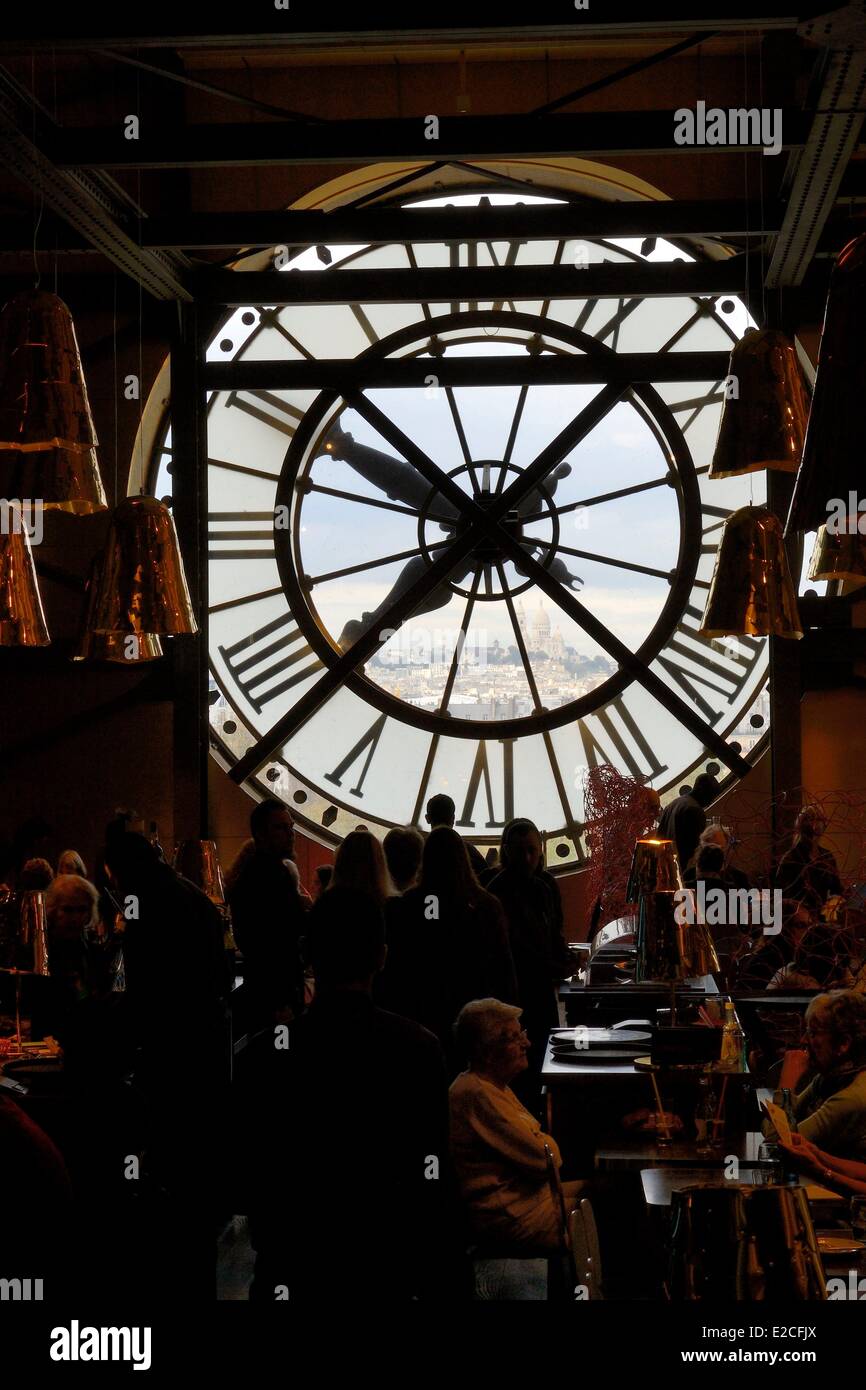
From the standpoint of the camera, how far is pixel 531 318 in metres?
8.46

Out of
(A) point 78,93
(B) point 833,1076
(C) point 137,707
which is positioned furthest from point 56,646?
(B) point 833,1076

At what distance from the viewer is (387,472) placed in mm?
8336

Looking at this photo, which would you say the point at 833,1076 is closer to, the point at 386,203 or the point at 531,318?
the point at 531,318

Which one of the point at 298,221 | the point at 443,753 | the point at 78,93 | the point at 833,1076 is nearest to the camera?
the point at 833,1076

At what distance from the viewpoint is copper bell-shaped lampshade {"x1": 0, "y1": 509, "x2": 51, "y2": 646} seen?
3664 mm

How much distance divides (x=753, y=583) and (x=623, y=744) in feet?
14.1

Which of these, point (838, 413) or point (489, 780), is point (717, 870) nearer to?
point (489, 780)

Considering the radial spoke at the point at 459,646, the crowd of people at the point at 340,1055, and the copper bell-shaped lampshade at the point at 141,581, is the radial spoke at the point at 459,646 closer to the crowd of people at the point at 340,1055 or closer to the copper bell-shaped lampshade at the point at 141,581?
the crowd of people at the point at 340,1055

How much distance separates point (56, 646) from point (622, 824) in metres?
3.16

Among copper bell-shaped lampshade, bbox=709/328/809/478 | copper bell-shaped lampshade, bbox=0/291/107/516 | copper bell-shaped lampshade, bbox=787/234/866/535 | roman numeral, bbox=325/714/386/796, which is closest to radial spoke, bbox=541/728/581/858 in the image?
roman numeral, bbox=325/714/386/796

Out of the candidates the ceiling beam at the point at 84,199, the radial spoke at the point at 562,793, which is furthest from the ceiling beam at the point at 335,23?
the radial spoke at the point at 562,793

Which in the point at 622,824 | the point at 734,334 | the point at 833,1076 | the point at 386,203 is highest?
the point at 386,203

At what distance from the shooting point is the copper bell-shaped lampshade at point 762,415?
4070mm
